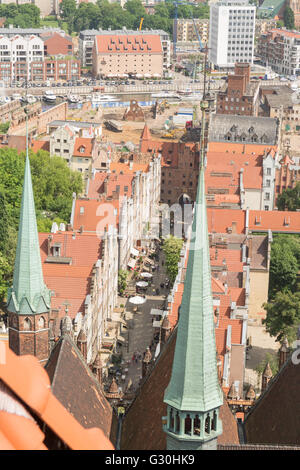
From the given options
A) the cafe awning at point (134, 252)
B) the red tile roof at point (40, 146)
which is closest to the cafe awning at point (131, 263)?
the cafe awning at point (134, 252)

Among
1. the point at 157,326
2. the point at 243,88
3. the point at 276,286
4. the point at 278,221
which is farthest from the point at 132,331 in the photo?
the point at 243,88

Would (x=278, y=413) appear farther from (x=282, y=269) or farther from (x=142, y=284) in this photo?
(x=142, y=284)

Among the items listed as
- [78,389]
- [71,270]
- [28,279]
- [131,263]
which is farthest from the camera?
[131,263]

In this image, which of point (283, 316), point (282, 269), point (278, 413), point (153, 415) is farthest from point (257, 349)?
point (153, 415)

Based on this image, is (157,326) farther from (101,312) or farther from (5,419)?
(5,419)

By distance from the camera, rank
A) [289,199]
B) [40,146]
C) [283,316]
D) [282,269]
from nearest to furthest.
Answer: [283,316], [282,269], [289,199], [40,146]
